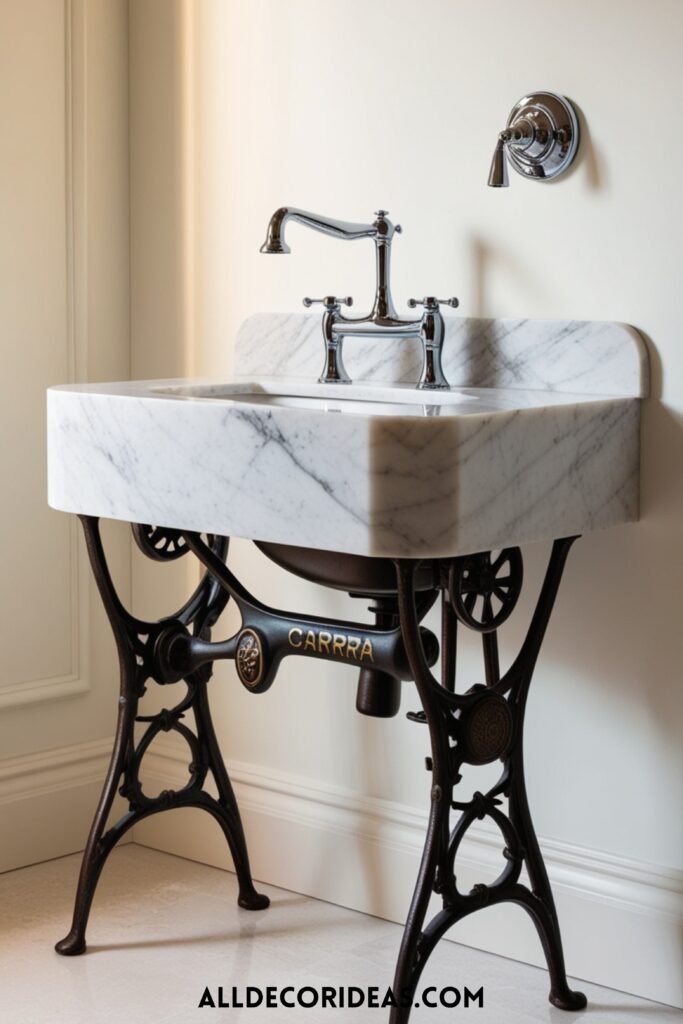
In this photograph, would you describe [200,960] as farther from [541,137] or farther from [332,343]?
[541,137]

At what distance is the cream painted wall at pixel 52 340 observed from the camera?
2.38 metres

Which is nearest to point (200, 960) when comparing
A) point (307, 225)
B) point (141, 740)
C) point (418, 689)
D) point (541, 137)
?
point (141, 740)

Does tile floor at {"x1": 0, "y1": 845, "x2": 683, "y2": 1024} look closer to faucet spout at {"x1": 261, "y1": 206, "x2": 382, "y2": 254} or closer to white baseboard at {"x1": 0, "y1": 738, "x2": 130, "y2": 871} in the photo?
white baseboard at {"x1": 0, "y1": 738, "x2": 130, "y2": 871}

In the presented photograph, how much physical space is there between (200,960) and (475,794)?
21.4 inches

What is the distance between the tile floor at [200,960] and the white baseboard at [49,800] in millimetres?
70

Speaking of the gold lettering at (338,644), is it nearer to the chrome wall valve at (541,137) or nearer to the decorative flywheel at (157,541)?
the decorative flywheel at (157,541)

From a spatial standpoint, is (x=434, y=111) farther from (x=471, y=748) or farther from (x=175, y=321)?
(x=471, y=748)

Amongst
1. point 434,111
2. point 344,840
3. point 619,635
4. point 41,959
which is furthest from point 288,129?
point 41,959

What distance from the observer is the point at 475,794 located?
1.81 metres

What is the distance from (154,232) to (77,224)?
0.14 m

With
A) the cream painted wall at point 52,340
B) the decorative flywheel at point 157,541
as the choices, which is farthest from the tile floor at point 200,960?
the decorative flywheel at point 157,541

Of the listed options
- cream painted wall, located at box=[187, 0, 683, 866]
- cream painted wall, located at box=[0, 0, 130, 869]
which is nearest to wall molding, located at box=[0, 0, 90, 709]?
cream painted wall, located at box=[0, 0, 130, 869]

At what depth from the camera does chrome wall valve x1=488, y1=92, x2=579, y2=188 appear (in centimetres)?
188

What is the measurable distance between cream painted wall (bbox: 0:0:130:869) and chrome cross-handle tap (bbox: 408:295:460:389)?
76 cm
